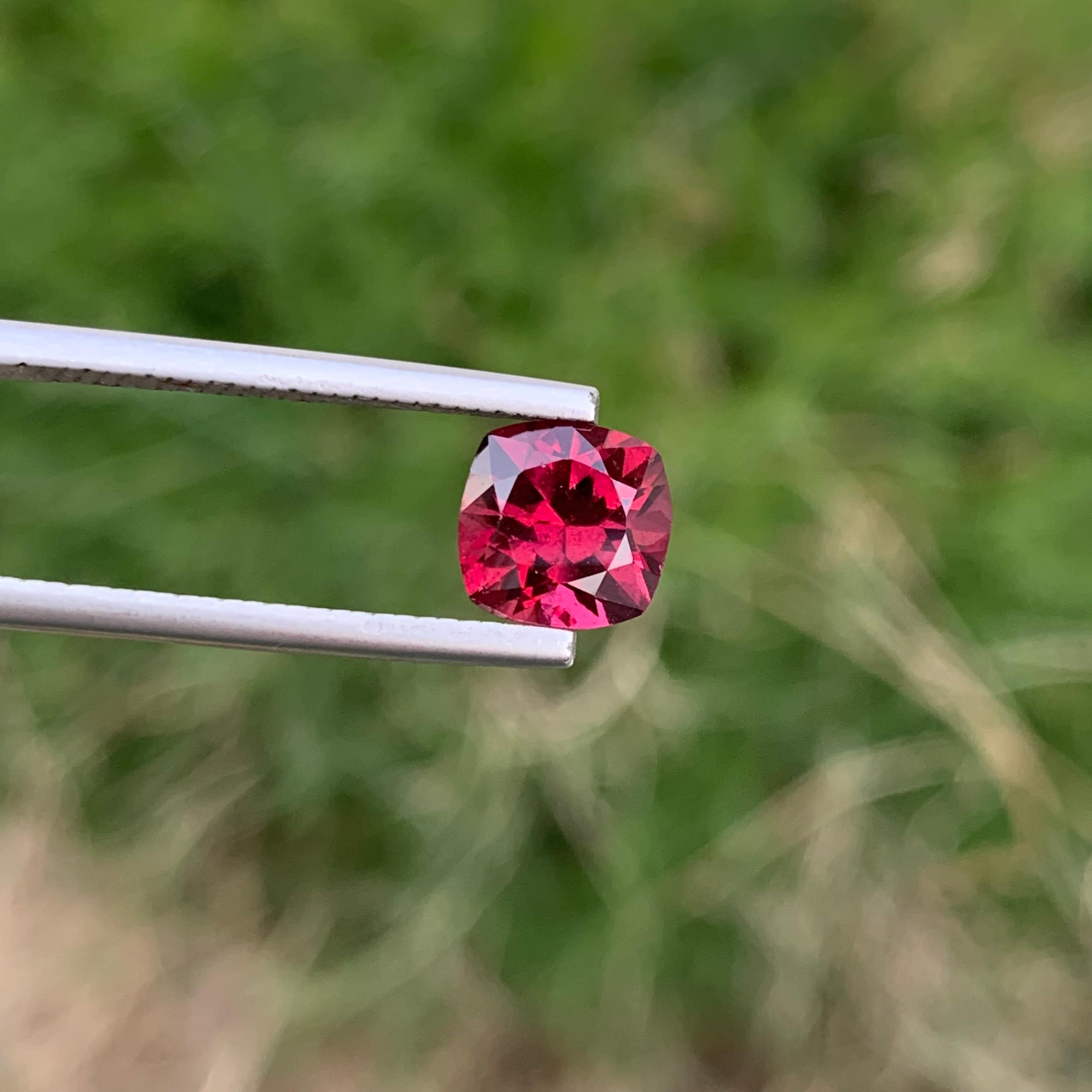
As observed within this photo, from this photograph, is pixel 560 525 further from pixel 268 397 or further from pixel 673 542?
pixel 673 542

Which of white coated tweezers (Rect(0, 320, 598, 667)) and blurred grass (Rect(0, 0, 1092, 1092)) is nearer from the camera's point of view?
white coated tweezers (Rect(0, 320, 598, 667))

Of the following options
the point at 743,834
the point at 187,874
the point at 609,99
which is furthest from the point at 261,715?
the point at 609,99

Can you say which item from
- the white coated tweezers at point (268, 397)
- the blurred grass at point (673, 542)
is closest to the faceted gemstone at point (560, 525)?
the white coated tweezers at point (268, 397)

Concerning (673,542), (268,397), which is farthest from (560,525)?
(673,542)

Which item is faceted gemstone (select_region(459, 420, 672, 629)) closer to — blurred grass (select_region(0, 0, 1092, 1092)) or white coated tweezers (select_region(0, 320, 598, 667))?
white coated tweezers (select_region(0, 320, 598, 667))

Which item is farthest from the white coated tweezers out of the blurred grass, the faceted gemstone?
the blurred grass

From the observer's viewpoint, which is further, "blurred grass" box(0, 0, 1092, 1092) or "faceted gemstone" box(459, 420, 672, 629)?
"blurred grass" box(0, 0, 1092, 1092)
